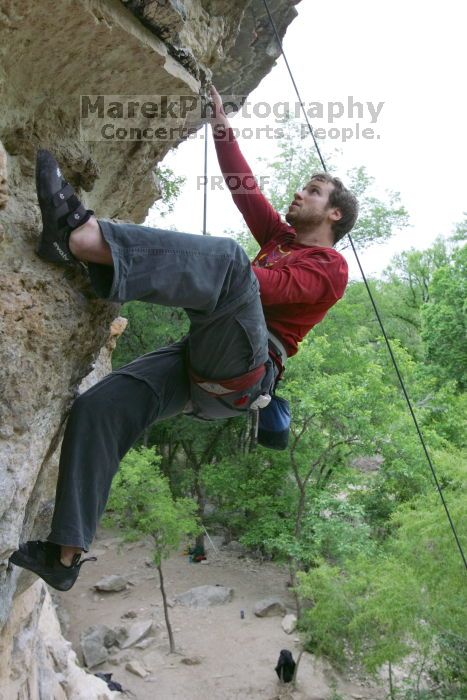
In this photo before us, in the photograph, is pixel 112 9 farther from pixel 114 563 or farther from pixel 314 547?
pixel 114 563

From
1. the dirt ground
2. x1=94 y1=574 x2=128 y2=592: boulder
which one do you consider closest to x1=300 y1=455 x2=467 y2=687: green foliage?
the dirt ground

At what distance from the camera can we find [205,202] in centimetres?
398

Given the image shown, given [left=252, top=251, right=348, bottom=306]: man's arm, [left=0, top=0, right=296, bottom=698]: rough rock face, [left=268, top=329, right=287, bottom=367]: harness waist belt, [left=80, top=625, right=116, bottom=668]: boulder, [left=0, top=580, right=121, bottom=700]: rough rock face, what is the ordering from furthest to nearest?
[left=80, top=625, right=116, bottom=668]: boulder → [left=0, top=580, right=121, bottom=700]: rough rock face → [left=268, top=329, right=287, bottom=367]: harness waist belt → [left=252, top=251, right=348, bottom=306]: man's arm → [left=0, top=0, right=296, bottom=698]: rough rock face

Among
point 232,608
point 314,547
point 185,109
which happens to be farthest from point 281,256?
point 232,608

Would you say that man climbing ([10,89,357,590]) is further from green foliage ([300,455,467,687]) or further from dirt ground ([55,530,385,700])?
dirt ground ([55,530,385,700])

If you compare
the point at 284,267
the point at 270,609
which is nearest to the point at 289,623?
the point at 270,609

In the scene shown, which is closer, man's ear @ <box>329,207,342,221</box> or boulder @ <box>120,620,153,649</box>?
man's ear @ <box>329,207,342,221</box>

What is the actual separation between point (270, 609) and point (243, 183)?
12305 mm

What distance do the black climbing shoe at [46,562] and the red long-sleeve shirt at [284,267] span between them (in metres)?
1.46

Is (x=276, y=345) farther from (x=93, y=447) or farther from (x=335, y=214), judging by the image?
(x=93, y=447)

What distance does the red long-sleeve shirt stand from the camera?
287 centimetres

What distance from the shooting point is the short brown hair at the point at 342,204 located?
3328 mm

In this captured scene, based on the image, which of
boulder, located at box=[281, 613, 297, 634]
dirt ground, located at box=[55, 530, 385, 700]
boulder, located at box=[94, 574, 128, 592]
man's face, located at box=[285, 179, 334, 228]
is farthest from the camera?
boulder, located at box=[94, 574, 128, 592]

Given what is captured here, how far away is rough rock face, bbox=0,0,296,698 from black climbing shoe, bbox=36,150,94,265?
165 mm
